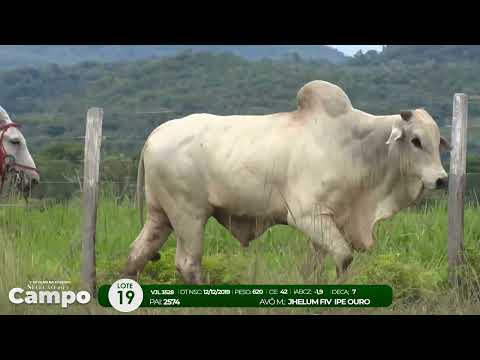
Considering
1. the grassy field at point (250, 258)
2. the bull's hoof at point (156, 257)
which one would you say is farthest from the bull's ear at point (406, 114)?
the bull's hoof at point (156, 257)

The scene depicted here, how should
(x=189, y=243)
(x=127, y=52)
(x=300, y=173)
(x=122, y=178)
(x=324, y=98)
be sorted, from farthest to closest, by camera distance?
(x=122, y=178)
(x=189, y=243)
(x=324, y=98)
(x=300, y=173)
(x=127, y=52)

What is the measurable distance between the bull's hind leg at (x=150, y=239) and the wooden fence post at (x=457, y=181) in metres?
1.72

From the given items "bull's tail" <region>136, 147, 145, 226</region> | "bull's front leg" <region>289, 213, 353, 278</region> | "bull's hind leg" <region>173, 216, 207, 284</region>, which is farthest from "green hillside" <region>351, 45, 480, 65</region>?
"bull's tail" <region>136, 147, 145, 226</region>

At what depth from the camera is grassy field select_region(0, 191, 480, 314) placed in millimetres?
7242

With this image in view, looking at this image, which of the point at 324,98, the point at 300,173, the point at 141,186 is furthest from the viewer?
the point at 141,186

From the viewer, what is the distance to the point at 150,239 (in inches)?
313

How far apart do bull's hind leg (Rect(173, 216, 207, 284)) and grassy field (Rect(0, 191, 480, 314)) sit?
7cm

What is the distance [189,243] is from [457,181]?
1666mm

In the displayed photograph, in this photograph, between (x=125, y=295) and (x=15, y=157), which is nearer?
(x=125, y=295)

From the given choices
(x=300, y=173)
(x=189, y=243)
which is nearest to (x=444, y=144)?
(x=300, y=173)

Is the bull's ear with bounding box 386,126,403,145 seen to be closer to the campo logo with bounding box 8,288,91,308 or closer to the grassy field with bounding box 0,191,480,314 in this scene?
the grassy field with bounding box 0,191,480,314

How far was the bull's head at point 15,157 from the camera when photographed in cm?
768

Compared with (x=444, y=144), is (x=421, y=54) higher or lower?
higher

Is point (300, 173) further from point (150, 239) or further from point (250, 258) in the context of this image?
point (150, 239)
